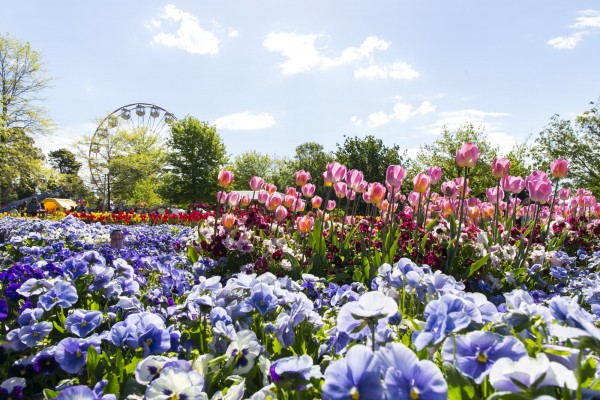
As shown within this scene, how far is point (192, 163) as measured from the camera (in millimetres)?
36312

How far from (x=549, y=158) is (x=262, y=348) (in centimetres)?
3633

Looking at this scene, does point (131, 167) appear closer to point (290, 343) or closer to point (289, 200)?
point (289, 200)

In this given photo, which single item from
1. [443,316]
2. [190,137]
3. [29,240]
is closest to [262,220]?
[29,240]

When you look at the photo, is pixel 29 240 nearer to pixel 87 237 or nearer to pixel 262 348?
pixel 87 237


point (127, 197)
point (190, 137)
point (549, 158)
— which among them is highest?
point (190, 137)

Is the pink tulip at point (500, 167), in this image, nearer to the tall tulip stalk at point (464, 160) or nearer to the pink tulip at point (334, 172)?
the tall tulip stalk at point (464, 160)

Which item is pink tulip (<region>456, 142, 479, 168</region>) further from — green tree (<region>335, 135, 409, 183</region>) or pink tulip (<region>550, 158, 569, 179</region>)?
green tree (<region>335, 135, 409, 183</region>)

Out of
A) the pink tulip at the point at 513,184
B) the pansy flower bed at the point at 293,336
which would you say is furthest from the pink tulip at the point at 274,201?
the pink tulip at the point at 513,184

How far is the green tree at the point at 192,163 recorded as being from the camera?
119 feet

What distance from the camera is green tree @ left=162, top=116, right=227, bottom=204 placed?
36125 mm

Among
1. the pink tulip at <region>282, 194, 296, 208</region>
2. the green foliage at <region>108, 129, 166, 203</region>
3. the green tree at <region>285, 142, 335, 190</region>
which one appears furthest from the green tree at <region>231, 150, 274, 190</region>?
the pink tulip at <region>282, 194, 296, 208</region>

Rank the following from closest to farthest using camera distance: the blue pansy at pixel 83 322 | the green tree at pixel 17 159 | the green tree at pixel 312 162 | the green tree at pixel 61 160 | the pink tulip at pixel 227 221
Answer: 1. the blue pansy at pixel 83 322
2. the pink tulip at pixel 227 221
3. the green tree at pixel 17 159
4. the green tree at pixel 312 162
5. the green tree at pixel 61 160

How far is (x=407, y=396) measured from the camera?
92 centimetres

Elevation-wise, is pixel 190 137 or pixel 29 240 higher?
pixel 190 137
